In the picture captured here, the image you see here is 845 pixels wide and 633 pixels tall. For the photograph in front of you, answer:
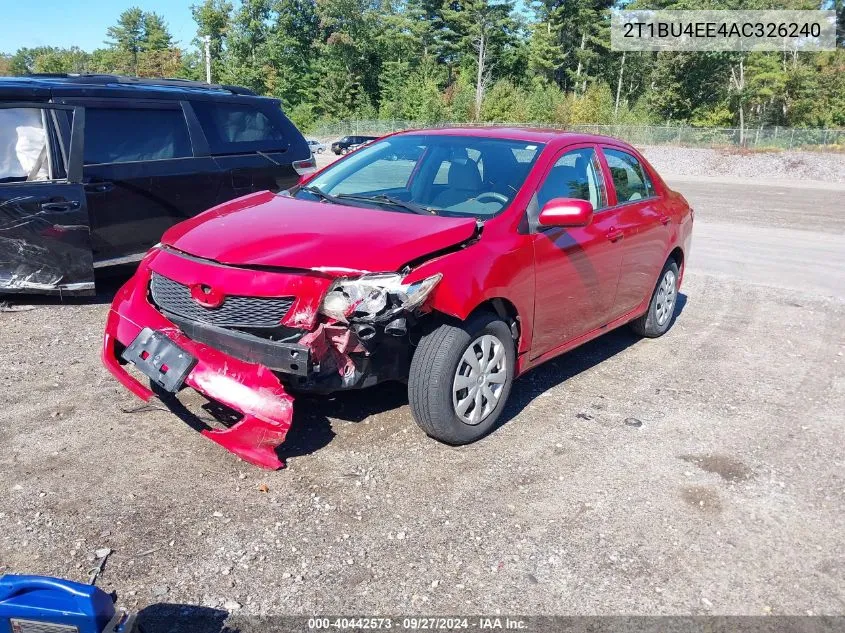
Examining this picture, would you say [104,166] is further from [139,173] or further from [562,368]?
[562,368]

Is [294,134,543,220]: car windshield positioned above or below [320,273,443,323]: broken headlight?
above

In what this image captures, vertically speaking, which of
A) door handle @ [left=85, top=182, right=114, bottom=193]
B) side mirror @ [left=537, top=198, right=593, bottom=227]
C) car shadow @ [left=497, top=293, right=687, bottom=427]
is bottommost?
car shadow @ [left=497, top=293, right=687, bottom=427]

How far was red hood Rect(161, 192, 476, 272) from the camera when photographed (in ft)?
Result: 12.1

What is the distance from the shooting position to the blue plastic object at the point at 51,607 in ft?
6.15

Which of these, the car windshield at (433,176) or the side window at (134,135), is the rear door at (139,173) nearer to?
the side window at (134,135)

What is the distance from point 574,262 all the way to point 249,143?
4253 millimetres

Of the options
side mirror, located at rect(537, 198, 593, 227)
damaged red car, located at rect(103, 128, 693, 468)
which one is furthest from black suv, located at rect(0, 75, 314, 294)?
side mirror, located at rect(537, 198, 593, 227)

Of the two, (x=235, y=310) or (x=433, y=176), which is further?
(x=433, y=176)

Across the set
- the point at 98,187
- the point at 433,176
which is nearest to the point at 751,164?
the point at 433,176

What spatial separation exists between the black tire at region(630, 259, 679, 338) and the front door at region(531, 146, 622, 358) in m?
0.98

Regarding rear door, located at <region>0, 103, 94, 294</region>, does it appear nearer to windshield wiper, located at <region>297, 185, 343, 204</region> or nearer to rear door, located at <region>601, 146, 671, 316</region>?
windshield wiper, located at <region>297, 185, 343, 204</region>

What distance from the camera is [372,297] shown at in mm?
3627

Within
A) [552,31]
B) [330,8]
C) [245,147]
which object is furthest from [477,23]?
[245,147]

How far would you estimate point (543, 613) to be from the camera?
2.84 m
